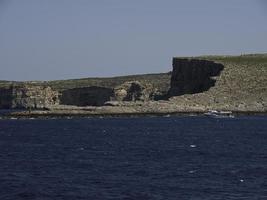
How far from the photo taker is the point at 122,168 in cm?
4100

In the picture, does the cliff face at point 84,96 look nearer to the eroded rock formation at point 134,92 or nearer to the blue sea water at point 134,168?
the eroded rock formation at point 134,92

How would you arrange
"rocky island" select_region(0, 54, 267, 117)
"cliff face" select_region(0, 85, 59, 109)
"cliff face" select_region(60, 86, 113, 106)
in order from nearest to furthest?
"rocky island" select_region(0, 54, 267, 117) < "cliff face" select_region(0, 85, 59, 109) < "cliff face" select_region(60, 86, 113, 106)

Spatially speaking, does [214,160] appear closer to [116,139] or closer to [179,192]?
[179,192]

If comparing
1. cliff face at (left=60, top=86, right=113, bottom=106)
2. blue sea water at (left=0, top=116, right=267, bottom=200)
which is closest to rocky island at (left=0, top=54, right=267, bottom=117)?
cliff face at (left=60, top=86, right=113, bottom=106)

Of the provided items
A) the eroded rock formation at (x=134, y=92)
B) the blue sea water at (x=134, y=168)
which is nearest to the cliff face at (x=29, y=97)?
the eroded rock formation at (x=134, y=92)

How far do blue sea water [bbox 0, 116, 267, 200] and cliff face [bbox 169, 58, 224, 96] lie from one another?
6912 centimetres

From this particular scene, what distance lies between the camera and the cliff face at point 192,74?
136 metres

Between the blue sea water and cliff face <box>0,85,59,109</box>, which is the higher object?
cliff face <box>0,85,59,109</box>

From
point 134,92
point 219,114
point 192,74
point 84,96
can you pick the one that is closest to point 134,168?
point 219,114

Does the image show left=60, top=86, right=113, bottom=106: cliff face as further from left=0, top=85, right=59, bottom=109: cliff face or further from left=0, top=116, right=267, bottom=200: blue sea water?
left=0, top=116, right=267, bottom=200: blue sea water

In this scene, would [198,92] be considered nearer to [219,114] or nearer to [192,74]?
[192,74]

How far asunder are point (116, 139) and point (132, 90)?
100 m

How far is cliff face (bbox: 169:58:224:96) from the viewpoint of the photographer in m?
136

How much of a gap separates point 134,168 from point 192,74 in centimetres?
9815
